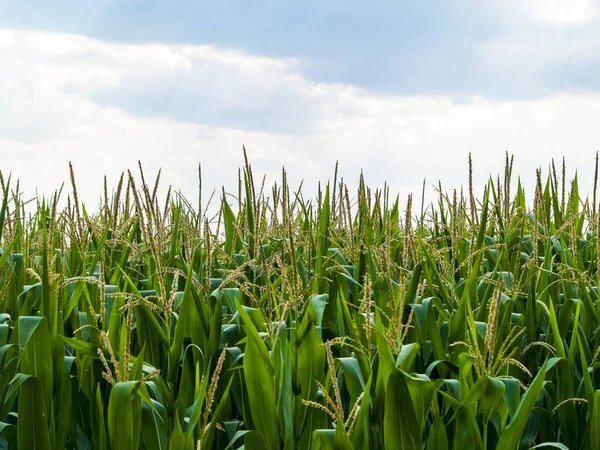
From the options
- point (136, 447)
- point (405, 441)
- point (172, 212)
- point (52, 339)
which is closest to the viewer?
point (405, 441)

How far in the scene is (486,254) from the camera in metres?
4.50

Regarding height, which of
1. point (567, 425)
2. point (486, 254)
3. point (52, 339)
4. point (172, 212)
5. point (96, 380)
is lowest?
point (567, 425)

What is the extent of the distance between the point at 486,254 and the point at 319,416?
2.33m

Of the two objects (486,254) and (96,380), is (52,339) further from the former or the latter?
(486,254)

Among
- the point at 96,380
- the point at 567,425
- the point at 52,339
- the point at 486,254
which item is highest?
the point at 486,254

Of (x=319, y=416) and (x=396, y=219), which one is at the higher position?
(x=396, y=219)

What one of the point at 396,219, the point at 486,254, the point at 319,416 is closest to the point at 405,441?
the point at 319,416

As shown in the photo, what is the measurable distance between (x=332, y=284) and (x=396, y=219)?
2398 millimetres

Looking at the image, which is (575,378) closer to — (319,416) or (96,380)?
(319,416)

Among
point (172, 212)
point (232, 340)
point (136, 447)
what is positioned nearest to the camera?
point (136, 447)

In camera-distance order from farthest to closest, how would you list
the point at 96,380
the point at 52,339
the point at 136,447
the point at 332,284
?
the point at 332,284
the point at 96,380
the point at 52,339
the point at 136,447

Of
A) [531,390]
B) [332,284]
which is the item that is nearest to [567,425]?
[531,390]

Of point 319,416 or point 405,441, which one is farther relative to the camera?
point 319,416

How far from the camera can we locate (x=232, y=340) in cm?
311
